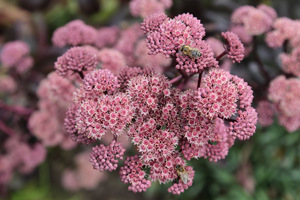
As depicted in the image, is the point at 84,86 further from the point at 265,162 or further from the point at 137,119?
the point at 265,162

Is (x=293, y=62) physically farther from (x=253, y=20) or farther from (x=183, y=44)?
(x=183, y=44)

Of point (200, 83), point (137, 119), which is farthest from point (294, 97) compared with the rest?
point (137, 119)

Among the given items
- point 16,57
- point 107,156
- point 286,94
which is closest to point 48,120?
point 16,57

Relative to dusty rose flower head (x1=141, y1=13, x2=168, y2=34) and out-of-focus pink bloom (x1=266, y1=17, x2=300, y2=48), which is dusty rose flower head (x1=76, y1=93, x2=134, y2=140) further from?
out-of-focus pink bloom (x1=266, y1=17, x2=300, y2=48)

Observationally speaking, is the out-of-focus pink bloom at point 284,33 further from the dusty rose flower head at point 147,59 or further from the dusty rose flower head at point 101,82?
the dusty rose flower head at point 101,82

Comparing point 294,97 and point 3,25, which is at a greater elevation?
point 294,97

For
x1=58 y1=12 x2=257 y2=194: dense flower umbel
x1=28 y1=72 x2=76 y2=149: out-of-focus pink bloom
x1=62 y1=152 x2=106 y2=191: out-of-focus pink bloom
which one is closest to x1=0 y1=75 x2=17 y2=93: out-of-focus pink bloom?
x1=28 y1=72 x2=76 y2=149: out-of-focus pink bloom

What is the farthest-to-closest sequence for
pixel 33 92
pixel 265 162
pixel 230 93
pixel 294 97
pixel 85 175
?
1. pixel 265 162
2. pixel 85 175
3. pixel 33 92
4. pixel 294 97
5. pixel 230 93
